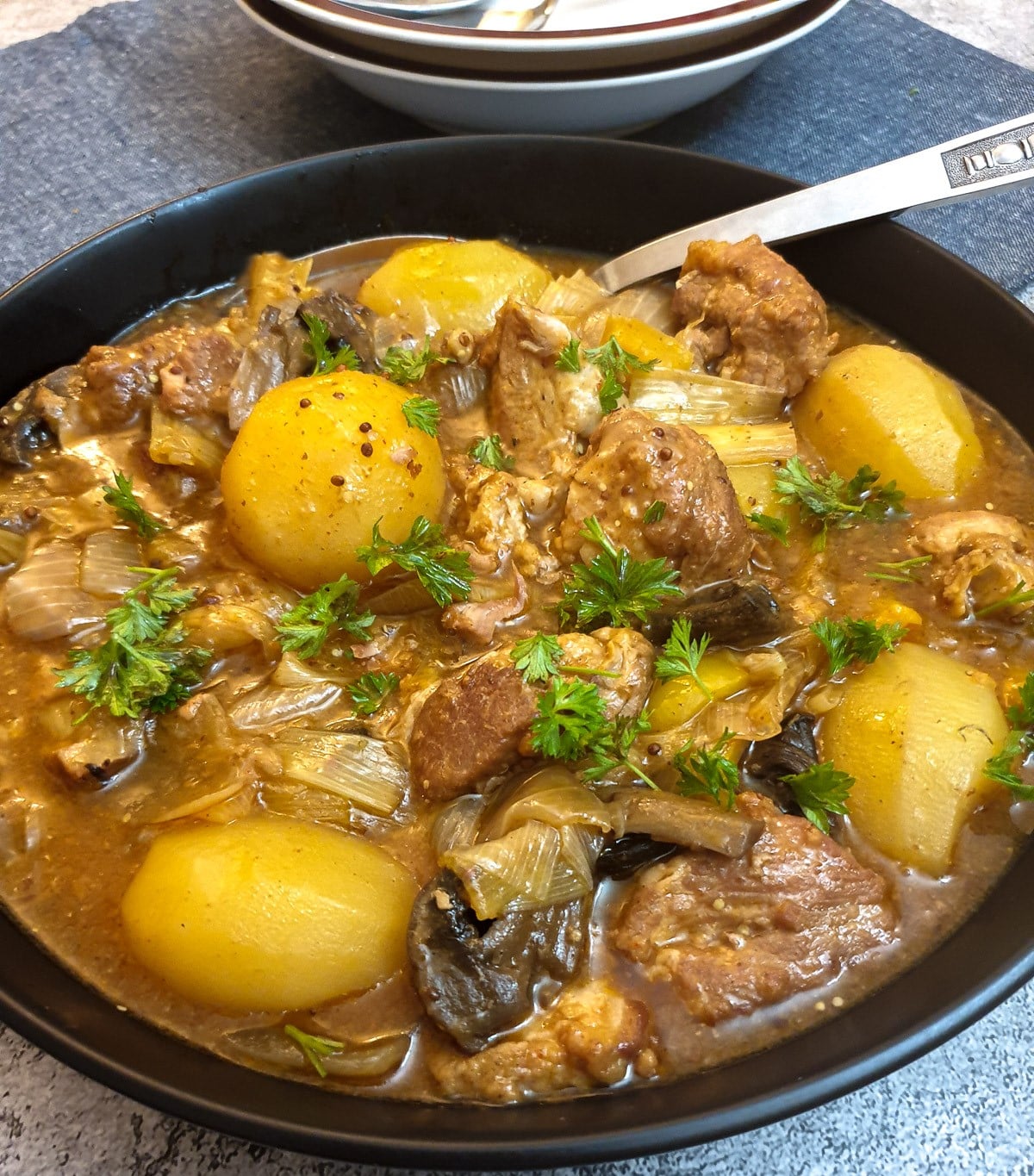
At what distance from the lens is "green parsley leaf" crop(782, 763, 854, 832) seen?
159cm

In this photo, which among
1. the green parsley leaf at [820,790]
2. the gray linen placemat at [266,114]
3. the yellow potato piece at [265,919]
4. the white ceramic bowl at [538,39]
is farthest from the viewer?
the gray linen placemat at [266,114]

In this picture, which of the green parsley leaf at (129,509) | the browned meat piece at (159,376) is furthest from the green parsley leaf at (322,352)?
the green parsley leaf at (129,509)

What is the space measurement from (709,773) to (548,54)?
6.71ft

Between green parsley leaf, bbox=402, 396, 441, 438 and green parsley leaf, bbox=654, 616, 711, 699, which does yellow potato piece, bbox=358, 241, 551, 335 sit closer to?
green parsley leaf, bbox=402, 396, 441, 438

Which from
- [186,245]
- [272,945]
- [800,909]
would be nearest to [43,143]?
[186,245]

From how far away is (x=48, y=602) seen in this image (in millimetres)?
1921

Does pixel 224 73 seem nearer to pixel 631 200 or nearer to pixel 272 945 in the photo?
pixel 631 200

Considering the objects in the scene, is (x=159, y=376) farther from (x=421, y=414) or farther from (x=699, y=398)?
(x=699, y=398)

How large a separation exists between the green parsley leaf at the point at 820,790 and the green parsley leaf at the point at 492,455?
3.23ft

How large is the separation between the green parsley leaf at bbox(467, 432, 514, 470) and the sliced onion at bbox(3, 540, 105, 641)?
898mm

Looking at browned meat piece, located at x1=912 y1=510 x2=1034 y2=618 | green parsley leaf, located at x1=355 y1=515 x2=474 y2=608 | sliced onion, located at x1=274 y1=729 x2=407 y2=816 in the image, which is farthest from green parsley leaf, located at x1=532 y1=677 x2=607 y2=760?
browned meat piece, located at x1=912 y1=510 x2=1034 y2=618

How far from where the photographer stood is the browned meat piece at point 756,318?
2.20 m

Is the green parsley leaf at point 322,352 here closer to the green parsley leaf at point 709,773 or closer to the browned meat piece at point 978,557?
the green parsley leaf at point 709,773

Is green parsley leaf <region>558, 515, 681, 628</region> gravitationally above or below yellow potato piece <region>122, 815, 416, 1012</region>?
above
